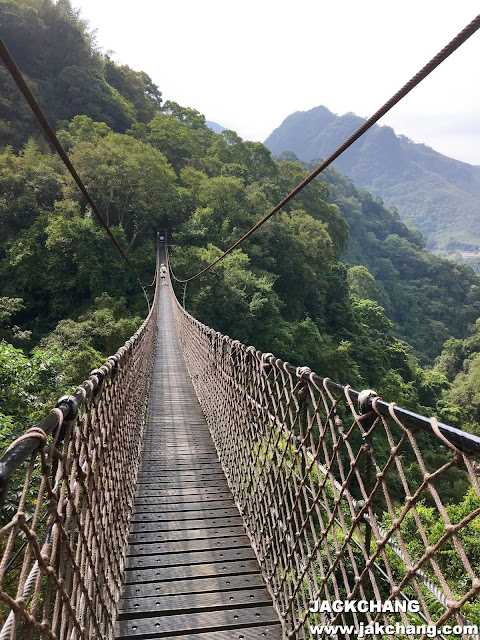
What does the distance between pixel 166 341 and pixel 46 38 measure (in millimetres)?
22193

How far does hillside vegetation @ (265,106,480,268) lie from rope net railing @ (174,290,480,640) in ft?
331

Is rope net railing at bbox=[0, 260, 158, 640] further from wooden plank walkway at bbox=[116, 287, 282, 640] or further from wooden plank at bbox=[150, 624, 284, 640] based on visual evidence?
wooden plank at bbox=[150, 624, 284, 640]

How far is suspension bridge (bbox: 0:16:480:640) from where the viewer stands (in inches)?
29.7

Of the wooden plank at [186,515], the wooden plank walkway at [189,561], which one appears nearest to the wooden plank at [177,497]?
the wooden plank walkway at [189,561]

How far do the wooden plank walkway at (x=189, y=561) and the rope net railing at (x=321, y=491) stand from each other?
83mm

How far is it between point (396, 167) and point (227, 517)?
130882 millimetres

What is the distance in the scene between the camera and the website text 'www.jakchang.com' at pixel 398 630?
2.26 ft

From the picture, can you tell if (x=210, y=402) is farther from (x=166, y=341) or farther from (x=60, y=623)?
(x=166, y=341)

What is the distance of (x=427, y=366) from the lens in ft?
85.0

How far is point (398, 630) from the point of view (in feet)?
3.16

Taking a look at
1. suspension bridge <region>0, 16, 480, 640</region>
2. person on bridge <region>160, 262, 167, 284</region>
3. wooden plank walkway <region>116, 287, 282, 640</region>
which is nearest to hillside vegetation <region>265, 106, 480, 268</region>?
person on bridge <region>160, 262, 167, 284</region>

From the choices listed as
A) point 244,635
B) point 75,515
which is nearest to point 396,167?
point 244,635

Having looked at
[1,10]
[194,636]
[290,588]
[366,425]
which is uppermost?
[1,10]

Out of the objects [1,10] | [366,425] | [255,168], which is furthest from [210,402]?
[1,10]
